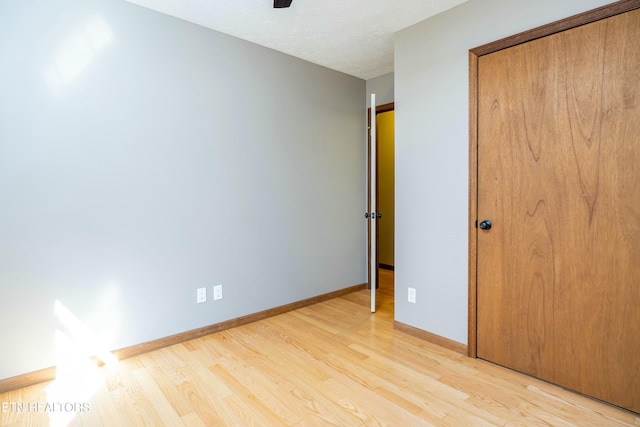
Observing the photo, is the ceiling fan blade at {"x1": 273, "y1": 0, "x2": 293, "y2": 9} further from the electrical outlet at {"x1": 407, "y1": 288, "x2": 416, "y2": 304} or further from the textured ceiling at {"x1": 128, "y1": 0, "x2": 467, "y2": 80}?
the electrical outlet at {"x1": 407, "y1": 288, "x2": 416, "y2": 304}

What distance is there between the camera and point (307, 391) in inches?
75.1

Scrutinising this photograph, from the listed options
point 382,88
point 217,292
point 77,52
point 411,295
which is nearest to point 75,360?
point 217,292

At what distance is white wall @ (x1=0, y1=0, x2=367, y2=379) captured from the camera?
1940mm

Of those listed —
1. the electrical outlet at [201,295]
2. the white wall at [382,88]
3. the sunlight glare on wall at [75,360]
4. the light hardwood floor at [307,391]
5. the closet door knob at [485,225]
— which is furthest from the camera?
the white wall at [382,88]

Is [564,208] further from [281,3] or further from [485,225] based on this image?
[281,3]

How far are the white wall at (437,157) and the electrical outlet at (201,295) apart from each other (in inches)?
62.7

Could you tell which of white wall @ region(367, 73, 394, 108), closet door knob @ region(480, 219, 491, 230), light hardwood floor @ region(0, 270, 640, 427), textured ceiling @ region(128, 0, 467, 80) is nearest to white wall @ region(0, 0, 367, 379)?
textured ceiling @ region(128, 0, 467, 80)

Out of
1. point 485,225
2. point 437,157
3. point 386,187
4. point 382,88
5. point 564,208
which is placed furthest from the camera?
point 386,187

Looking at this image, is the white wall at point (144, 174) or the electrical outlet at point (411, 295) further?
the electrical outlet at point (411, 295)

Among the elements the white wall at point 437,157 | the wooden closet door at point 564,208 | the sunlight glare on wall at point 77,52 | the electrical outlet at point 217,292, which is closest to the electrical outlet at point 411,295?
the white wall at point 437,157

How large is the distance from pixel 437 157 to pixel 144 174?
7.05ft

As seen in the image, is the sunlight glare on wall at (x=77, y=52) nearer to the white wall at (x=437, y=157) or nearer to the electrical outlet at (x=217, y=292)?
the electrical outlet at (x=217, y=292)

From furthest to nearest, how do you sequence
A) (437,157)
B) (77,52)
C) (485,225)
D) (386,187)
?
(386,187) → (437,157) → (485,225) → (77,52)

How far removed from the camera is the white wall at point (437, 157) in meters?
2.27
